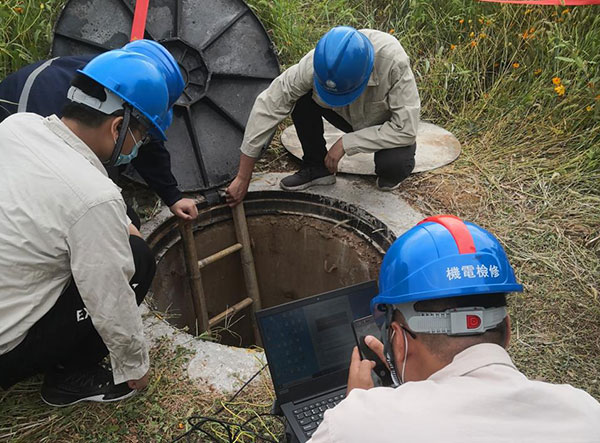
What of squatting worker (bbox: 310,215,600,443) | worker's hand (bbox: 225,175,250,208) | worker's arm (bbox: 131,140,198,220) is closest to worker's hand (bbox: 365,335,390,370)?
squatting worker (bbox: 310,215,600,443)

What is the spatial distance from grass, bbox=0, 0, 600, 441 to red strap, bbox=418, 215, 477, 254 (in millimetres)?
1283

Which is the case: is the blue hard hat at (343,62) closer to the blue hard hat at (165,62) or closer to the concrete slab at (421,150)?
the blue hard hat at (165,62)

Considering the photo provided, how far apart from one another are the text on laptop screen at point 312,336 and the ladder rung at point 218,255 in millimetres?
1548

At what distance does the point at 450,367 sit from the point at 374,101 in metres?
2.35

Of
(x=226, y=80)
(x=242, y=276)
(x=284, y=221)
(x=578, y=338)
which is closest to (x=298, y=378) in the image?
(x=578, y=338)

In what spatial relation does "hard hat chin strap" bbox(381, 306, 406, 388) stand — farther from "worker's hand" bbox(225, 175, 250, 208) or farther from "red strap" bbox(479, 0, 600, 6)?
"red strap" bbox(479, 0, 600, 6)

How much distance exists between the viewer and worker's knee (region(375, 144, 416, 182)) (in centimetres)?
333

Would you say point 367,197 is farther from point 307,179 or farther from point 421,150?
point 421,150

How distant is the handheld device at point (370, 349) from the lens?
1.68 meters

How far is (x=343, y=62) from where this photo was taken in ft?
9.07

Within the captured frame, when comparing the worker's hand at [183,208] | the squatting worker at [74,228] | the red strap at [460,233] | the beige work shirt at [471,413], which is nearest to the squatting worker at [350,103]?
the worker's hand at [183,208]

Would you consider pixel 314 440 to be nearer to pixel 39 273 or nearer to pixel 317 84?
pixel 39 273

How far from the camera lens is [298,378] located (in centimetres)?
194

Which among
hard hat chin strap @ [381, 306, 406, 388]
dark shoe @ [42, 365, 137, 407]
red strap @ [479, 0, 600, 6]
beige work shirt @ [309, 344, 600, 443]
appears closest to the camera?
beige work shirt @ [309, 344, 600, 443]
